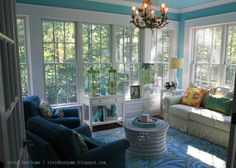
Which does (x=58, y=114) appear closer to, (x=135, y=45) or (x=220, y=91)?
(x=135, y=45)

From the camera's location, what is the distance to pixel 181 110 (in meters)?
4.27

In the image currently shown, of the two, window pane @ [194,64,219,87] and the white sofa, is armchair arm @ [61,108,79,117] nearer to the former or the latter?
the white sofa

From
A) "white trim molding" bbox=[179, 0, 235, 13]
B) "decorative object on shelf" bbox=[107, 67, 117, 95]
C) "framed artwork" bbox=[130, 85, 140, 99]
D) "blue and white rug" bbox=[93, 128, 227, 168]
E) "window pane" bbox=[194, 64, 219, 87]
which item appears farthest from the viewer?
"framed artwork" bbox=[130, 85, 140, 99]

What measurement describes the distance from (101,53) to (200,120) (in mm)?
2514

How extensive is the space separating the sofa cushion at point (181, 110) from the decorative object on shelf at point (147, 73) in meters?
1.02

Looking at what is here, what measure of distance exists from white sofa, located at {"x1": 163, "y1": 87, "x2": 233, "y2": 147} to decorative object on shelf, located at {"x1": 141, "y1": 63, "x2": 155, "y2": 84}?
2.58ft

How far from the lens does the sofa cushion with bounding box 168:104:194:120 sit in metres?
4.17

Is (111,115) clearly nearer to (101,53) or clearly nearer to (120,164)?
(101,53)

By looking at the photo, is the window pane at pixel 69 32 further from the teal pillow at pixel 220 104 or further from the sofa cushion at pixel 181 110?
the teal pillow at pixel 220 104

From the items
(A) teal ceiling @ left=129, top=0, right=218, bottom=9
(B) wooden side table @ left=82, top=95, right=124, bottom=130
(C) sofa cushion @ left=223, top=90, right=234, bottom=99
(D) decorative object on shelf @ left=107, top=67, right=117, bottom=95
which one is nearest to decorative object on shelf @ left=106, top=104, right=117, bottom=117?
(B) wooden side table @ left=82, top=95, right=124, bottom=130

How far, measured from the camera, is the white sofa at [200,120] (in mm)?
3576

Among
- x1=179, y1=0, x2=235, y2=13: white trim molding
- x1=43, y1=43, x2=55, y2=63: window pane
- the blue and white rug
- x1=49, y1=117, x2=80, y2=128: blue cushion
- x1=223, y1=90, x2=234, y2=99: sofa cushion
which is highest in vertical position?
x1=179, y1=0, x2=235, y2=13: white trim molding

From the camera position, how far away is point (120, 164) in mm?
2295

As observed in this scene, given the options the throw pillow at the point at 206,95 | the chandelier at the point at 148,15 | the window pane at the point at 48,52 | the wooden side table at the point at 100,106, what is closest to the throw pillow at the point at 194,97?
the throw pillow at the point at 206,95
